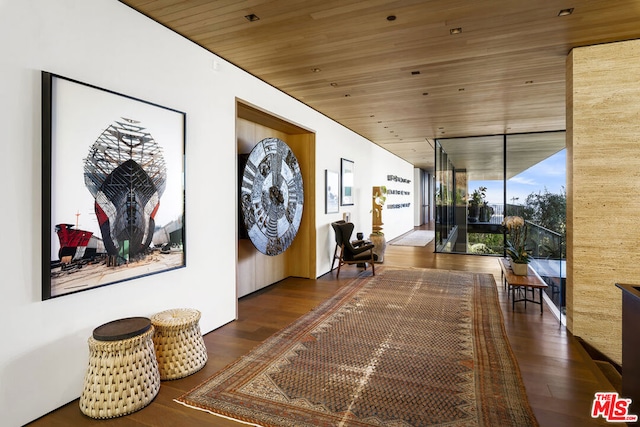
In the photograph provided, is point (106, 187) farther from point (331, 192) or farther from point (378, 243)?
point (378, 243)

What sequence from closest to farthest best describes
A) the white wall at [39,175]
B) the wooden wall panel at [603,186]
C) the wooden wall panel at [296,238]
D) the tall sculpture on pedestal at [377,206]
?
the white wall at [39,175] < the wooden wall panel at [603,186] < the wooden wall panel at [296,238] < the tall sculpture on pedestal at [377,206]

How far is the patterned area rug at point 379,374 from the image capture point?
2188 mm

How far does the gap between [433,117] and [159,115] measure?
16.3 ft

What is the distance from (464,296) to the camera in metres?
4.79

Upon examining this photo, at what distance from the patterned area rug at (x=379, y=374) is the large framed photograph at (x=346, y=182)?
120 inches

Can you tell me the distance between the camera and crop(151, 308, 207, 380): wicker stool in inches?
103

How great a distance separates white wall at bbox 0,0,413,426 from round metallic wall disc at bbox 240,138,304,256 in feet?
1.24

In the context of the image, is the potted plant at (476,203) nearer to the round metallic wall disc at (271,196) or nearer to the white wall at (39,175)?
the round metallic wall disc at (271,196)

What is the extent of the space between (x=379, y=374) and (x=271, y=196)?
2713mm

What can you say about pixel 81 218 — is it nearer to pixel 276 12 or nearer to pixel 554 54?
pixel 276 12

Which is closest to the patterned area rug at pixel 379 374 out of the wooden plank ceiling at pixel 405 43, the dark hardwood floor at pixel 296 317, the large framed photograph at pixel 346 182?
the dark hardwood floor at pixel 296 317

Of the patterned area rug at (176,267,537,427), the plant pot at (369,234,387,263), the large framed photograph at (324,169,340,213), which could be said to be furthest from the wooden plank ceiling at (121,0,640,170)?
the patterned area rug at (176,267,537,427)

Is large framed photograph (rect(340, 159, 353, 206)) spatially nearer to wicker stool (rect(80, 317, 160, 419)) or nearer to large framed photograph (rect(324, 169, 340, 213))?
large framed photograph (rect(324, 169, 340, 213))

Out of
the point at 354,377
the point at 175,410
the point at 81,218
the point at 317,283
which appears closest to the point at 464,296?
the point at 317,283
